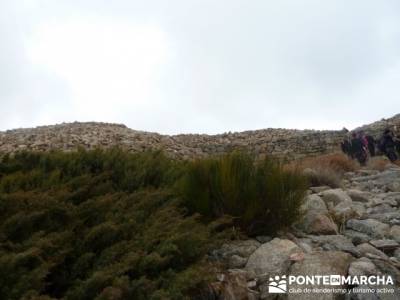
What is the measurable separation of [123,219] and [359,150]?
13.8 metres

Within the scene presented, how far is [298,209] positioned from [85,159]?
9.36 ft

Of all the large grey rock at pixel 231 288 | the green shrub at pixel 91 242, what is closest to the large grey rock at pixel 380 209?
the green shrub at pixel 91 242

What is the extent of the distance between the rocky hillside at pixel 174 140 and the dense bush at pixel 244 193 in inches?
397

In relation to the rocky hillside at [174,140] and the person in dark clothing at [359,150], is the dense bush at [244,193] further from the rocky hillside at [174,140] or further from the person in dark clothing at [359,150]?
the person in dark clothing at [359,150]

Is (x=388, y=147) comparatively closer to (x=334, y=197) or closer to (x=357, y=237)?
(x=334, y=197)

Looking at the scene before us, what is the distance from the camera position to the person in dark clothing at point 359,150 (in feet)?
54.7

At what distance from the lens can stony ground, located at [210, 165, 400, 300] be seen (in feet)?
15.0

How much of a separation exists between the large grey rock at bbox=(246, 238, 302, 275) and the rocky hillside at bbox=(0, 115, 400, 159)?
11374mm

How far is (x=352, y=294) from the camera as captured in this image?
428cm

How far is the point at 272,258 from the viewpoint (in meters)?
5.00

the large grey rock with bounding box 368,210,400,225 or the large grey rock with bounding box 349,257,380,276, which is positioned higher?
the large grey rock with bounding box 368,210,400,225

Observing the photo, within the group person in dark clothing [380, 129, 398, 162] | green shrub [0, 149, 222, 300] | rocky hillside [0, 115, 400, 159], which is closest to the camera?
green shrub [0, 149, 222, 300]

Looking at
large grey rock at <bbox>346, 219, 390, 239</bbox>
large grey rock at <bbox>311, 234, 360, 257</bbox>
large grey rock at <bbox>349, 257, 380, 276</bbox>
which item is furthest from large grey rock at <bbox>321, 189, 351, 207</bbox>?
large grey rock at <bbox>349, 257, 380, 276</bbox>

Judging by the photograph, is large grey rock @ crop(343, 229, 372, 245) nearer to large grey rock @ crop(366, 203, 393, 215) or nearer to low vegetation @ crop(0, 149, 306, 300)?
low vegetation @ crop(0, 149, 306, 300)
